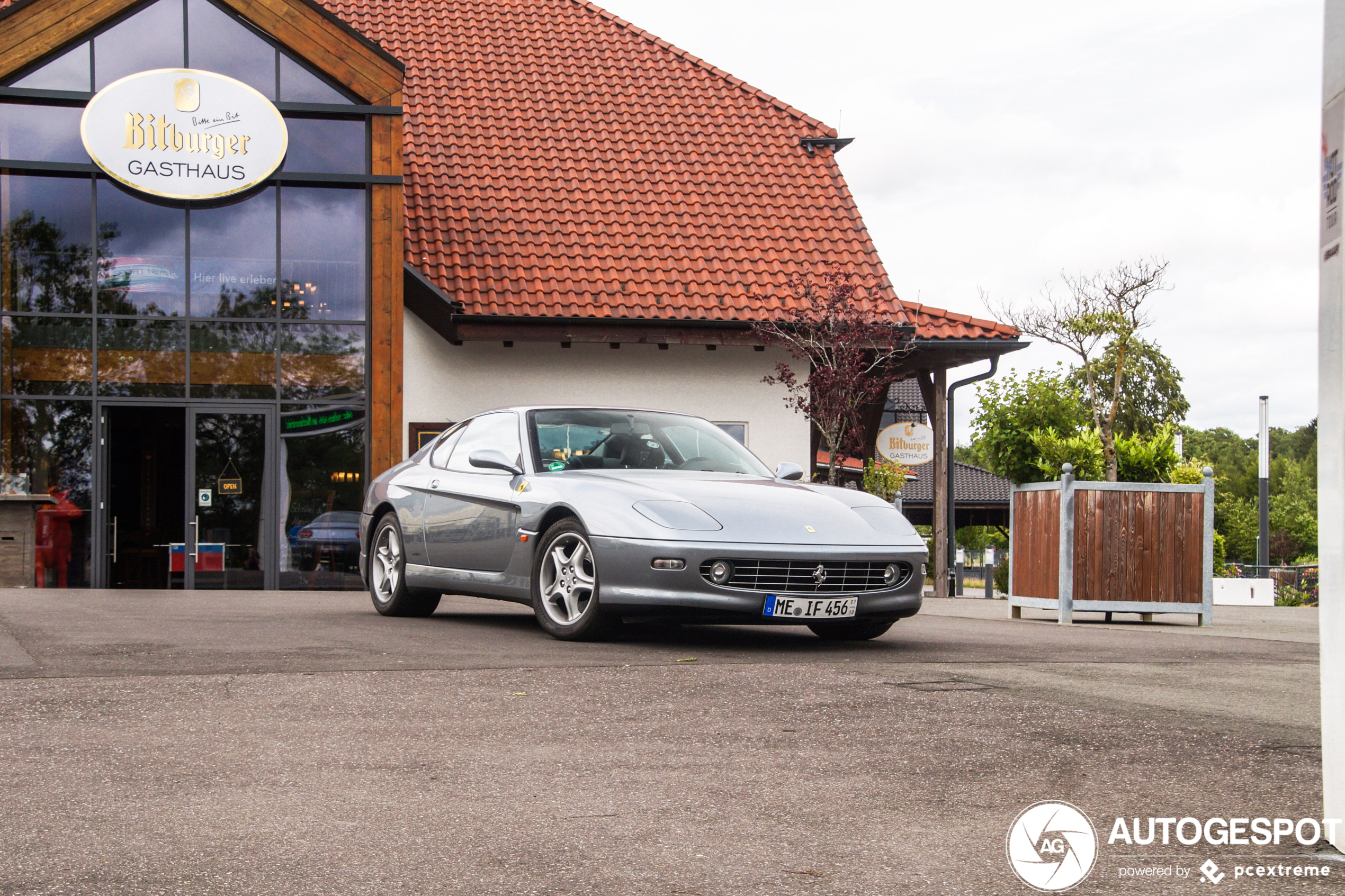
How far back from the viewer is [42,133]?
16875 millimetres

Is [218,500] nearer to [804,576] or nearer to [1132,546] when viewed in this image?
[1132,546]

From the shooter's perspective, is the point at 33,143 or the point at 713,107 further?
the point at 713,107

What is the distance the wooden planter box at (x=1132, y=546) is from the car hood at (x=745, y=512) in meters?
4.05

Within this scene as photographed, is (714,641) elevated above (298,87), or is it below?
below

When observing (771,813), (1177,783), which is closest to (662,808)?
(771,813)

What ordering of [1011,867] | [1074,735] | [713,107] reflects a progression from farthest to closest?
[713,107] < [1074,735] < [1011,867]

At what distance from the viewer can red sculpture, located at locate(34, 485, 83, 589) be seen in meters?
16.6

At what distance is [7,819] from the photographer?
356 centimetres

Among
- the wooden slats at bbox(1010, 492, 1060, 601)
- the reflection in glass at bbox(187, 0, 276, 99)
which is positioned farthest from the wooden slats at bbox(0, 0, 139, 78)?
the wooden slats at bbox(1010, 492, 1060, 601)

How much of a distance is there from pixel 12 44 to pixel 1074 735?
1589 centimetres

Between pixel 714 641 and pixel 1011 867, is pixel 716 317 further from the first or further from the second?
pixel 1011 867

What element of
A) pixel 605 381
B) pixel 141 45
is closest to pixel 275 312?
pixel 141 45

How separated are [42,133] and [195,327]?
2.87 metres

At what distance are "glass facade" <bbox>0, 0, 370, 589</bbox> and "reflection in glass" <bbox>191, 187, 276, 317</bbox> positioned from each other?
2 centimetres
